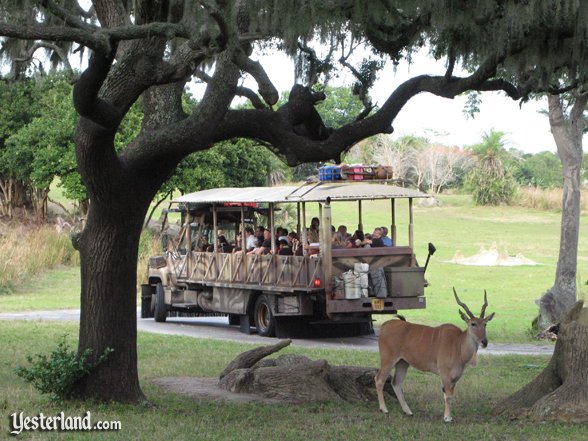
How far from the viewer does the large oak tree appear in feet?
35.6

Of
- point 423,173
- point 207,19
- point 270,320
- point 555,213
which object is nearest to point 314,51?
point 207,19

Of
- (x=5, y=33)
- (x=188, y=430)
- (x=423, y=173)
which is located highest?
(x=423, y=173)

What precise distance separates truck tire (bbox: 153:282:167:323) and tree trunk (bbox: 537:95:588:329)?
8007mm

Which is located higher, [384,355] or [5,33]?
[5,33]

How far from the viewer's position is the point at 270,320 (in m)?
20.9

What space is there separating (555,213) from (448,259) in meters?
25.3

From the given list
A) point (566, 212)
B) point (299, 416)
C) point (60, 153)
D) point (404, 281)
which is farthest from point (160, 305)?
point (60, 153)

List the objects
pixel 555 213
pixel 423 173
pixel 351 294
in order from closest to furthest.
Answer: pixel 351 294 < pixel 555 213 < pixel 423 173

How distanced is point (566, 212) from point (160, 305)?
882 cm

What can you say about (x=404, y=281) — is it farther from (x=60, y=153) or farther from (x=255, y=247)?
(x=60, y=153)

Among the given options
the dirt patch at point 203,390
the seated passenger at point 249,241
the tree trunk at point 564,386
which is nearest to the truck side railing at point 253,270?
the seated passenger at point 249,241

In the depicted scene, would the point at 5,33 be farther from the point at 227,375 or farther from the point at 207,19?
the point at 227,375

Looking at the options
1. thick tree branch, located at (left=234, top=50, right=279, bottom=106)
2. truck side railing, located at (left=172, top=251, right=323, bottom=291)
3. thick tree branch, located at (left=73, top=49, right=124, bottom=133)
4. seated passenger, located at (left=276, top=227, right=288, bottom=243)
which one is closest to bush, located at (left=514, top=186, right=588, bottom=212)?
truck side railing, located at (left=172, top=251, right=323, bottom=291)

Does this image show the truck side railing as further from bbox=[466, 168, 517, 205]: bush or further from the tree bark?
bbox=[466, 168, 517, 205]: bush
